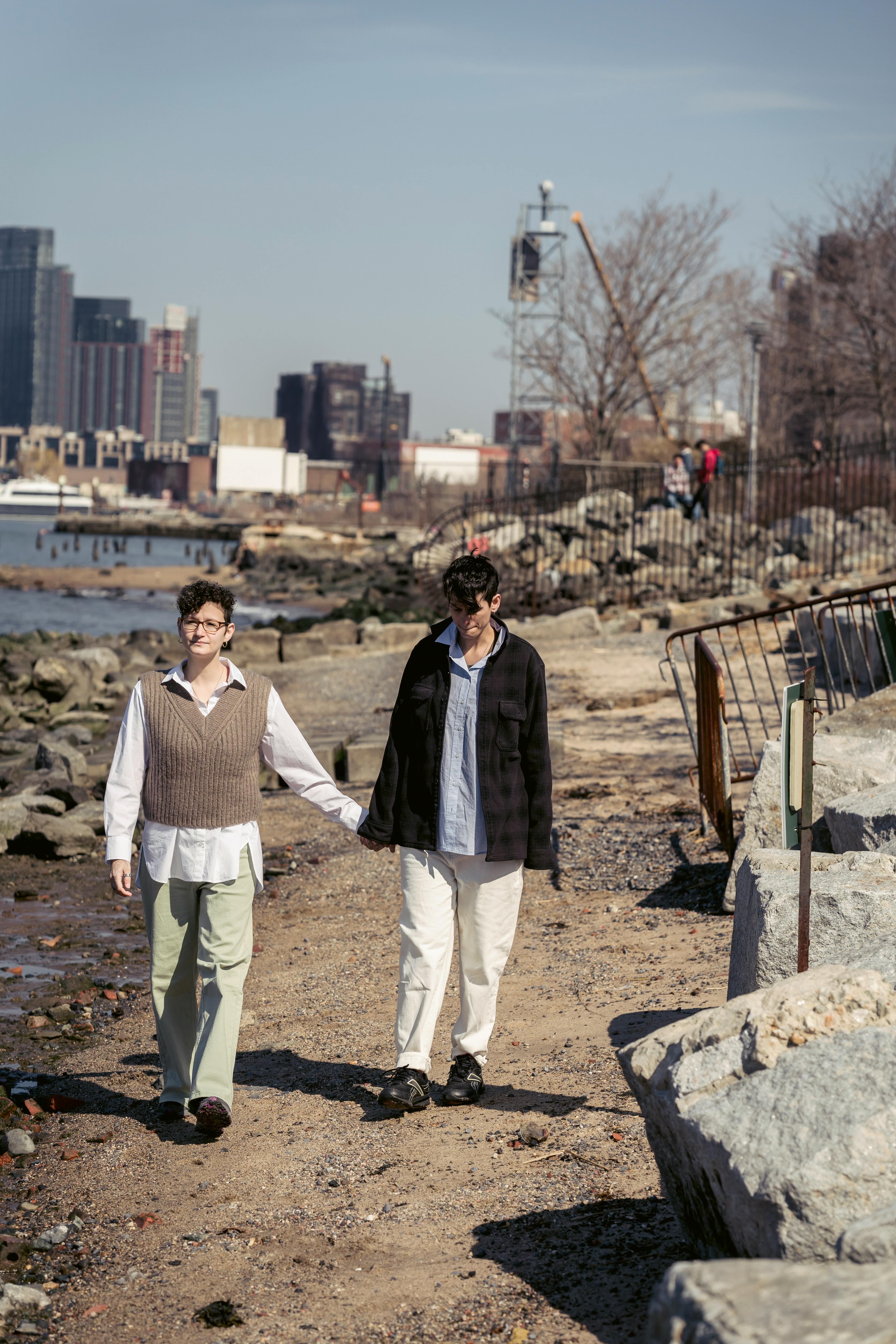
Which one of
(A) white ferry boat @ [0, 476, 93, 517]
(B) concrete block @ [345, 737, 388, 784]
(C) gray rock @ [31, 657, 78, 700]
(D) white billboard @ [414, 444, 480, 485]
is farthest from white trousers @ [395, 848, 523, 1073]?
(A) white ferry boat @ [0, 476, 93, 517]

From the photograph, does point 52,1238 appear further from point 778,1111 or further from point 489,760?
point 778,1111

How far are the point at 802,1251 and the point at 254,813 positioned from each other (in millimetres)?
2624

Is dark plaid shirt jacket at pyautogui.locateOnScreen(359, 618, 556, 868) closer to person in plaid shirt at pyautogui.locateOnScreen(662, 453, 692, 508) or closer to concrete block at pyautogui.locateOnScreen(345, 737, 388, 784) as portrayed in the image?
concrete block at pyautogui.locateOnScreen(345, 737, 388, 784)

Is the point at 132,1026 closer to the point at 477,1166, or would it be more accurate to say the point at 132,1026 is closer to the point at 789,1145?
the point at 477,1166

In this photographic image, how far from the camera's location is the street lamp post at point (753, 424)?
25031mm

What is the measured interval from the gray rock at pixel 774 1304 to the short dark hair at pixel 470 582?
2.57 m

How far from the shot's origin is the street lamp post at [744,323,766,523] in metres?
25.0

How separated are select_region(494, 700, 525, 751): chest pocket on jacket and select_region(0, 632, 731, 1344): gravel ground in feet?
4.37

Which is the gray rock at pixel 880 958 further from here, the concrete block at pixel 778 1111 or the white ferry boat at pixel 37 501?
the white ferry boat at pixel 37 501

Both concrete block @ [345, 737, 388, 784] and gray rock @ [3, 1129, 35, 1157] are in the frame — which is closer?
gray rock @ [3, 1129, 35, 1157]

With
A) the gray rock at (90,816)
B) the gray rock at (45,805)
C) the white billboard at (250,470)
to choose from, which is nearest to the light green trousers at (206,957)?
the gray rock at (90,816)

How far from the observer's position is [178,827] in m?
4.88

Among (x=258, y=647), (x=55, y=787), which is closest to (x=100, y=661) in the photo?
(x=258, y=647)

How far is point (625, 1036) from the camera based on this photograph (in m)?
5.66
